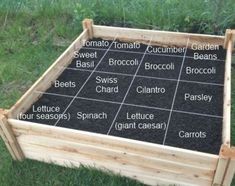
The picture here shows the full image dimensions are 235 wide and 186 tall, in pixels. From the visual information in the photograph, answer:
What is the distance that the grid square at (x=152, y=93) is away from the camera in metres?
2.49

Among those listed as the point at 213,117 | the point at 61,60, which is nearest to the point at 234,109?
the point at 213,117

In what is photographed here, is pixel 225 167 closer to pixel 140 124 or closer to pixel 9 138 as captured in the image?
pixel 140 124

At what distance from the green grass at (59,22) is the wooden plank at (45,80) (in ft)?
1.15

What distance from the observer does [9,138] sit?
84.1 inches

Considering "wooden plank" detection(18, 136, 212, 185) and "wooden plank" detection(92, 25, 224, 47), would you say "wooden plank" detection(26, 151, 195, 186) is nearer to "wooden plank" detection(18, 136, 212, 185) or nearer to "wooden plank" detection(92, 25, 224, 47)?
"wooden plank" detection(18, 136, 212, 185)

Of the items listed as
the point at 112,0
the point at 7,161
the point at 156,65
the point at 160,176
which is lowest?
the point at 7,161

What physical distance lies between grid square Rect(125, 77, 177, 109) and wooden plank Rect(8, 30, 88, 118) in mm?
661

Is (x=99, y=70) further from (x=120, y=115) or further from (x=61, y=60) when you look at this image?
(x=120, y=115)

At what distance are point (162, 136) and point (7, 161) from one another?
1103 millimetres

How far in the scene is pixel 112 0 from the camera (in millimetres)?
3607

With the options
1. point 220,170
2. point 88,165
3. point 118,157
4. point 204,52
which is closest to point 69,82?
point 88,165

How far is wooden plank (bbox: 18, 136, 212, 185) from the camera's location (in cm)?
187

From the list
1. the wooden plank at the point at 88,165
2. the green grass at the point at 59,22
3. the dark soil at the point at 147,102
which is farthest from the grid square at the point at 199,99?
the wooden plank at the point at 88,165

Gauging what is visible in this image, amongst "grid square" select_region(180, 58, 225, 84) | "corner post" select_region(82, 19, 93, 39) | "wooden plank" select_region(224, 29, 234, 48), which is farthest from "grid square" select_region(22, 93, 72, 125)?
"wooden plank" select_region(224, 29, 234, 48)
